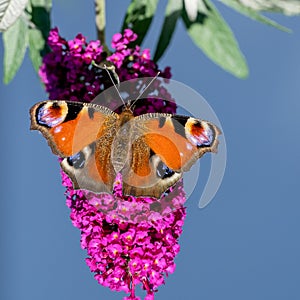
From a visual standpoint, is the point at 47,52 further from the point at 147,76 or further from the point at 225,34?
the point at 225,34

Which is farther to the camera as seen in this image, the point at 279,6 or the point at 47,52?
the point at 47,52

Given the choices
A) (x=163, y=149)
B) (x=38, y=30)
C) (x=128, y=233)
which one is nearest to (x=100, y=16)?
(x=38, y=30)

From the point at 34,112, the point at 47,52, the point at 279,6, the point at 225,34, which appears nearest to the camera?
the point at 34,112

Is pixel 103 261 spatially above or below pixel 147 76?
below

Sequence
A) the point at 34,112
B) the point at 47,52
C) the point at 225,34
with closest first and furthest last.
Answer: the point at 34,112 → the point at 225,34 → the point at 47,52

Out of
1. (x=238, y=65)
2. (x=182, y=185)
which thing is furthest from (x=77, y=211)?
(x=238, y=65)

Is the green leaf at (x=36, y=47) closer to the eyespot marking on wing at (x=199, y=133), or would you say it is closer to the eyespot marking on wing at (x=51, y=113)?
the eyespot marking on wing at (x=51, y=113)

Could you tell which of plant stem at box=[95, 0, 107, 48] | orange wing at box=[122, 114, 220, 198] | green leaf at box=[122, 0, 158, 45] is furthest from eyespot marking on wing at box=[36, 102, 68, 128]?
green leaf at box=[122, 0, 158, 45]
